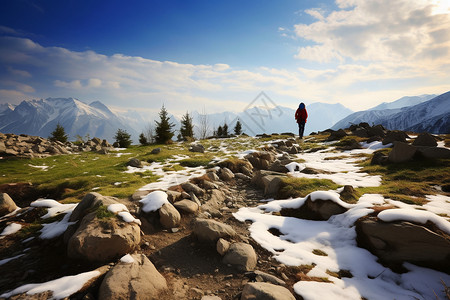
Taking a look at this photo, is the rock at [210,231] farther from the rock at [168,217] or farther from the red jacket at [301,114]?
the red jacket at [301,114]

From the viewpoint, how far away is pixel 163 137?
31703mm

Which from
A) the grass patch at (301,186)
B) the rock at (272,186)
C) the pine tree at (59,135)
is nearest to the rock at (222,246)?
the grass patch at (301,186)

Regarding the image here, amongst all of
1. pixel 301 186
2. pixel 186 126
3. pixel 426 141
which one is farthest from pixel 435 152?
pixel 186 126

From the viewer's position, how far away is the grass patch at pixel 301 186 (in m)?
8.46

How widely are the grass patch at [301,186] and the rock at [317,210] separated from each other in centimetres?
131

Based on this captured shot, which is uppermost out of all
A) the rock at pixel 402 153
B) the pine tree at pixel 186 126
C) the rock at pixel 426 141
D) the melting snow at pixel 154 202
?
the pine tree at pixel 186 126

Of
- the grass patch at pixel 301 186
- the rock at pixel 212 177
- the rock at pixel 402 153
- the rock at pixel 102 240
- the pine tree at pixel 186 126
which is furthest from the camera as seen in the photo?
the pine tree at pixel 186 126

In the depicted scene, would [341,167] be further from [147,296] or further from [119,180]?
[119,180]

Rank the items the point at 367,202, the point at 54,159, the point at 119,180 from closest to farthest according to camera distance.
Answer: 1. the point at 367,202
2. the point at 119,180
3. the point at 54,159

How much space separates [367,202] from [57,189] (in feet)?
48.1

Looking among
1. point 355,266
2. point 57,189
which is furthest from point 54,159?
point 355,266

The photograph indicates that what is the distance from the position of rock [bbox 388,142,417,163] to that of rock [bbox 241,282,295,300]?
12.1 meters

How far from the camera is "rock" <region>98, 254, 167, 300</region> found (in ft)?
11.0

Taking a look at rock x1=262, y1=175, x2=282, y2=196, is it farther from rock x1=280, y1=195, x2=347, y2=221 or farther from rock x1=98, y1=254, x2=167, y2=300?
rock x1=98, y1=254, x2=167, y2=300
